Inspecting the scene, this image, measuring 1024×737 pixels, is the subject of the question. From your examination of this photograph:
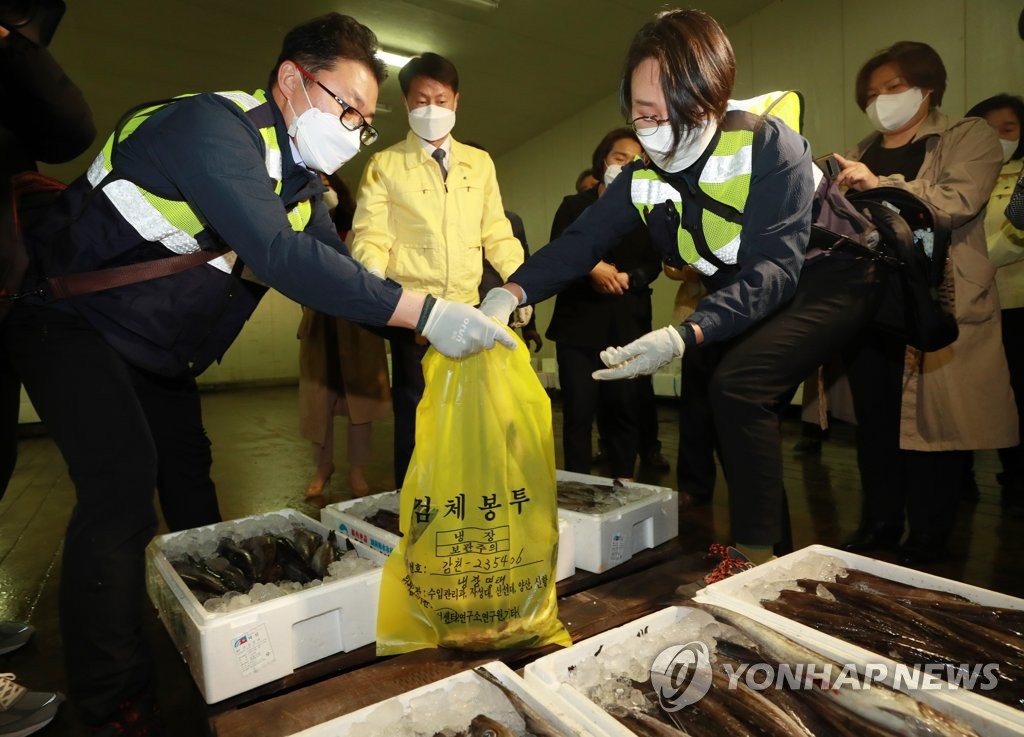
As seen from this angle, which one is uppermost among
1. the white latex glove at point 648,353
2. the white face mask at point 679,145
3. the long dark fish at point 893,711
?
the white face mask at point 679,145

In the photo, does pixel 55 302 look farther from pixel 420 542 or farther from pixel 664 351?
pixel 664 351

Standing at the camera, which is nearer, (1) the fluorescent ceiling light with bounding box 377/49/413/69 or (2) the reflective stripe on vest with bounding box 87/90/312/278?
→ (2) the reflective stripe on vest with bounding box 87/90/312/278

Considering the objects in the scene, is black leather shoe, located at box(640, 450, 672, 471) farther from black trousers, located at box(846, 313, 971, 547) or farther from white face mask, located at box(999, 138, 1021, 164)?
white face mask, located at box(999, 138, 1021, 164)

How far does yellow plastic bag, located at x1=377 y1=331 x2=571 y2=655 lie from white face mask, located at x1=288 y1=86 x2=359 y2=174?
63cm

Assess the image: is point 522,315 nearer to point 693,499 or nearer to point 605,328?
point 605,328

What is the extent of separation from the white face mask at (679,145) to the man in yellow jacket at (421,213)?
1.00 m

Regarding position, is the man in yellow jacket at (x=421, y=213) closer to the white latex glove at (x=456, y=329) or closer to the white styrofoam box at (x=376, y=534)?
the white styrofoam box at (x=376, y=534)

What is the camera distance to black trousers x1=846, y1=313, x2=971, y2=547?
7.25 ft

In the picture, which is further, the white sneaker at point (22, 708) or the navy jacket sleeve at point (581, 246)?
the navy jacket sleeve at point (581, 246)

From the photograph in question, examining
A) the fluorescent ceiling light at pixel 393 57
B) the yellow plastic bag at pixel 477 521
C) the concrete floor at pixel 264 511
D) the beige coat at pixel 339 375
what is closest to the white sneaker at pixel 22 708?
the concrete floor at pixel 264 511

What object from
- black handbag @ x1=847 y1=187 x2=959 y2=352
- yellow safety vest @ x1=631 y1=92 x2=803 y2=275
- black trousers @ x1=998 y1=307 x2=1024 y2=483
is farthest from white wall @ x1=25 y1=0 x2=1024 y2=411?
yellow safety vest @ x1=631 y1=92 x2=803 y2=275

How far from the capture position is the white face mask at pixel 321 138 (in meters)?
1.58

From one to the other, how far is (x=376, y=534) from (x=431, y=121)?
5.30 feet

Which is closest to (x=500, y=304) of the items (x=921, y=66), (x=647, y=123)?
(x=647, y=123)
